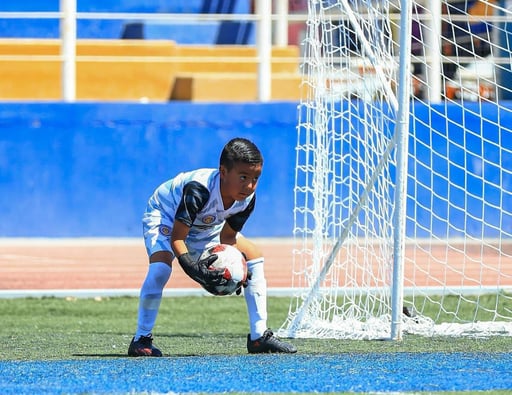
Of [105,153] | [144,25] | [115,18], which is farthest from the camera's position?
[144,25]

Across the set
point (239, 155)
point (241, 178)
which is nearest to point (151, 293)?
point (241, 178)

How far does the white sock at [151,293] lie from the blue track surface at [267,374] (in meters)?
0.31

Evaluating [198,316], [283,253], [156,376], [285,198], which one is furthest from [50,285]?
[156,376]

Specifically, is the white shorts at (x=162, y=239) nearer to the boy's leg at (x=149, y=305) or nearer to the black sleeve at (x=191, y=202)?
the boy's leg at (x=149, y=305)

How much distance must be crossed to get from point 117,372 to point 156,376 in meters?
0.28

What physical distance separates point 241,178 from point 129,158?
9.13 m

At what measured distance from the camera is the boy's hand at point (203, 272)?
22.9 ft

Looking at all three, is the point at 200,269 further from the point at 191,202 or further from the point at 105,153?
the point at 105,153

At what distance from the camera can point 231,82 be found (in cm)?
1772

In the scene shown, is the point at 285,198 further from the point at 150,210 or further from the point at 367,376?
the point at 367,376

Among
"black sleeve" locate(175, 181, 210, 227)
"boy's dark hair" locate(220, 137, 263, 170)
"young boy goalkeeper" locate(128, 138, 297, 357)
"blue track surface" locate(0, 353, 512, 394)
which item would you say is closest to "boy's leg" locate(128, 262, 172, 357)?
"young boy goalkeeper" locate(128, 138, 297, 357)

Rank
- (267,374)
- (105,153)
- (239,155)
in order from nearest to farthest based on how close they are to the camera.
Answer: (267,374) → (239,155) → (105,153)

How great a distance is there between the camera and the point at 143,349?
7.34m

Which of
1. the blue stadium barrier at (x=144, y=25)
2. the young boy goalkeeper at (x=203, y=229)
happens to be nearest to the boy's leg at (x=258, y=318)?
the young boy goalkeeper at (x=203, y=229)
